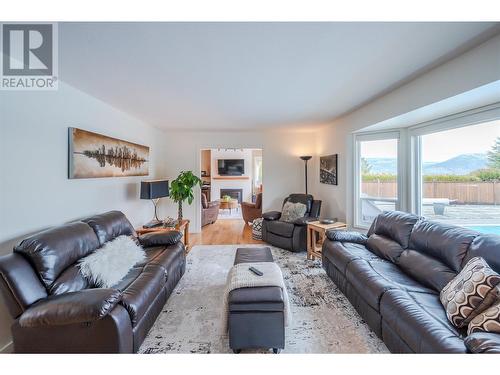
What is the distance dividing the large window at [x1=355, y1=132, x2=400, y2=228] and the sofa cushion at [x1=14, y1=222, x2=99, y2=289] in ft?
13.4

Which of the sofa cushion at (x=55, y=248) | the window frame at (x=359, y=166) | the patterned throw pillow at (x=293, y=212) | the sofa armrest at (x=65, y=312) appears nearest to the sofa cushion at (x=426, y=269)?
the window frame at (x=359, y=166)

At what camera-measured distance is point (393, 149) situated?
3.63 meters

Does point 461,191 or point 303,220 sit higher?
point 461,191

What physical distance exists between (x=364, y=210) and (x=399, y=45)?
2.93 metres

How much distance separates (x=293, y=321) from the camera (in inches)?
83.0

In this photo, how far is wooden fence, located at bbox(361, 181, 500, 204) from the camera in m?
2.39

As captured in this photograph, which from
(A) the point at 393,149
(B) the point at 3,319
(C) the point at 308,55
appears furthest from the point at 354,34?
(B) the point at 3,319

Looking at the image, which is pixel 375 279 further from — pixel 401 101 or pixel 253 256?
pixel 401 101

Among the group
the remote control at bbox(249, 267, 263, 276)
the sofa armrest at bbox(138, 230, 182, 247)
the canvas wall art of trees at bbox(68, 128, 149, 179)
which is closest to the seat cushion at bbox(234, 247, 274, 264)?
the remote control at bbox(249, 267, 263, 276)

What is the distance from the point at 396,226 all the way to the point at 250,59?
248 centimetres

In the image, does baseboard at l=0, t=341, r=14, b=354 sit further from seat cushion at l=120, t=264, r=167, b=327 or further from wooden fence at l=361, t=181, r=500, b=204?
wooden fence at l=361, t=181, r=500, b=204

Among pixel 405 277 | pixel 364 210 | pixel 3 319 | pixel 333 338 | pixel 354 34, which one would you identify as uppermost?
pixel 354 34

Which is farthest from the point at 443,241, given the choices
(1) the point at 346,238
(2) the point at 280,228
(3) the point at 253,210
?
(3) the point at 253,210
